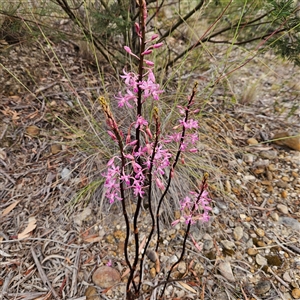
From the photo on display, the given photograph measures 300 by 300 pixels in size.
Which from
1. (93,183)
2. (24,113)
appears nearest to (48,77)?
(24,113)

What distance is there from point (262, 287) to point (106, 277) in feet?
3.03

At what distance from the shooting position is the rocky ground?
1.78 metres

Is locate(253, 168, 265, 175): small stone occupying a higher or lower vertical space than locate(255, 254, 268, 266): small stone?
higher

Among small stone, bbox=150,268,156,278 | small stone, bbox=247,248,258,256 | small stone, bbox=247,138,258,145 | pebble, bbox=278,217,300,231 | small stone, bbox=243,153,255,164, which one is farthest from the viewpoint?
small stone, bbox=247,138,258,145

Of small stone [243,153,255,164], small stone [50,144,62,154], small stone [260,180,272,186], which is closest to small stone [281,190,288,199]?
small stone [260,180,272,186]

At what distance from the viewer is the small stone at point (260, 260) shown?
187 cm

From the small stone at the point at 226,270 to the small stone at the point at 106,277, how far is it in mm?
626

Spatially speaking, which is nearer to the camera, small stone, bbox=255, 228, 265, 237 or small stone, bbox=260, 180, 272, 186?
small stone, bbox=255, 228, 265, 237

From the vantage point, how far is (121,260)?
187 cm

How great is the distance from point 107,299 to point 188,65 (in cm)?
262

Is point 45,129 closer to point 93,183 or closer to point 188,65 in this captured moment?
point 93,183

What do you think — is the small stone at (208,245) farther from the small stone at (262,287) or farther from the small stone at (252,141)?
the small stone at (252,141)

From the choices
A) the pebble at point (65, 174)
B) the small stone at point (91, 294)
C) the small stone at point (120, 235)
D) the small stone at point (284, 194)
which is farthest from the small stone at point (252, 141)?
the small stone at point (91, 294)

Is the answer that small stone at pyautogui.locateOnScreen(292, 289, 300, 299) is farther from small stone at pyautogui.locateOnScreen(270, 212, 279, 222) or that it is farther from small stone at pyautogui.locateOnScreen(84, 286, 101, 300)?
small stone at pyautogui.locateOnScreen(84, 286, 101, 300)
